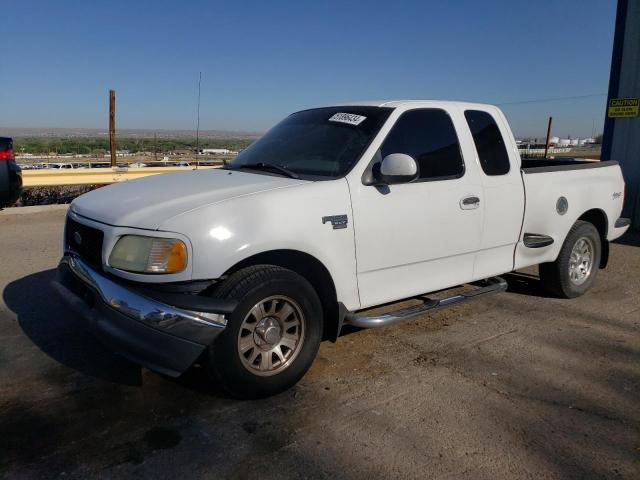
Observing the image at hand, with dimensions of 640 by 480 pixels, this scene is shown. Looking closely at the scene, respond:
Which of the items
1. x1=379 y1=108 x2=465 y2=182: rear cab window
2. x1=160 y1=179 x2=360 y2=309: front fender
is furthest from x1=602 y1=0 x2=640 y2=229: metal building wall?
x1=160 y1=179 x2=360 y2=309: front fender

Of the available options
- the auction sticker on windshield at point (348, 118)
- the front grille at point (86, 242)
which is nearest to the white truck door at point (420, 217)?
the auction sticker on windshield at point (348, 118)

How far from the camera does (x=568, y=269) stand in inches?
215

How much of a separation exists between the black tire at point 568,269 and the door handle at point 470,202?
5.13ft

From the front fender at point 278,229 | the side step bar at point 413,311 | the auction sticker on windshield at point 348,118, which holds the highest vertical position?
the auction sticker on windshield at point 348,118

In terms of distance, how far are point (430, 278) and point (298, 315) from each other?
1.25 metres

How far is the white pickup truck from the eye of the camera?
9.99ft

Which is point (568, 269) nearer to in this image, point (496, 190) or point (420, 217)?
point (496, 190)

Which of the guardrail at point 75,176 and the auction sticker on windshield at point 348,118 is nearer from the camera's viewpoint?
the auction sticker on windshield at point 348,118

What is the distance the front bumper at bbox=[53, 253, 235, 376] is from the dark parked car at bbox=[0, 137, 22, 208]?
6.12 metres

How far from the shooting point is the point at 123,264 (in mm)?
3123

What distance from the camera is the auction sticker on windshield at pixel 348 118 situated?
4.12 metres

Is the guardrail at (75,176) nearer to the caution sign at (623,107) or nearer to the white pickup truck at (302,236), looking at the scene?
the white pickup truck at (302,236)

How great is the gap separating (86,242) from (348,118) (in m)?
2.11

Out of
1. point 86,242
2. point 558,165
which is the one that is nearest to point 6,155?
point 86,242
